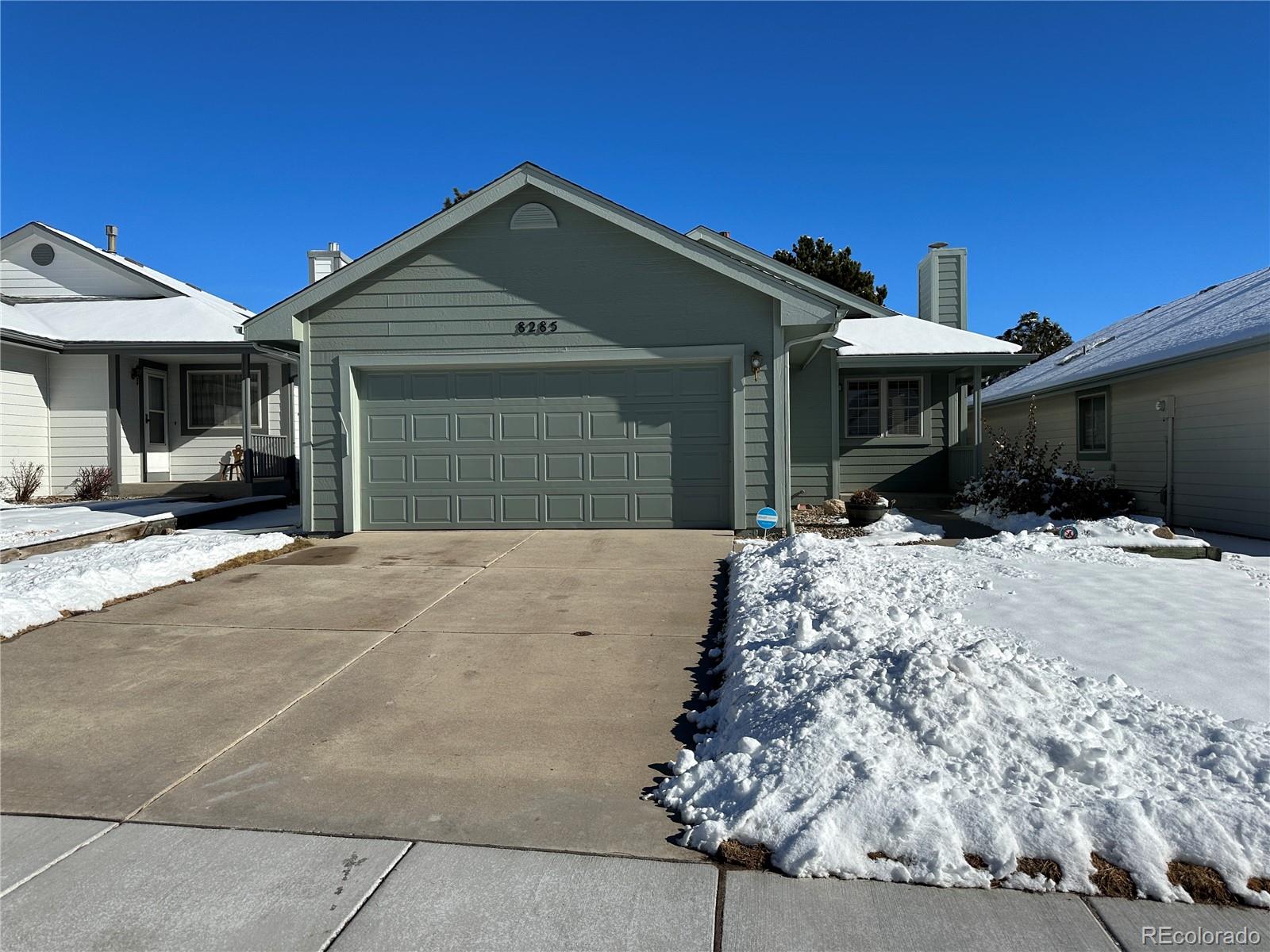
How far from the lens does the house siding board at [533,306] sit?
10.0 metres

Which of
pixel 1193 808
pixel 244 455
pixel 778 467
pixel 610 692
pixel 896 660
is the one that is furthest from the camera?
pixel 244 455

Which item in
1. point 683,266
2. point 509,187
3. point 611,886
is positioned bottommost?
point 611,886

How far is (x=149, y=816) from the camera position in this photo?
10.1 feet

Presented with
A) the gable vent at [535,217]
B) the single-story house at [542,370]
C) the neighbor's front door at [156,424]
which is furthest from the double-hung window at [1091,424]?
the neighbor's front door at [156,424]

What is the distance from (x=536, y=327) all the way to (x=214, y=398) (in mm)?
10133

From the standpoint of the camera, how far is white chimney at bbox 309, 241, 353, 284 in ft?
54.4

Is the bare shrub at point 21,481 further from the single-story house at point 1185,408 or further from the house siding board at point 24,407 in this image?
the single-story house at point 1185,408

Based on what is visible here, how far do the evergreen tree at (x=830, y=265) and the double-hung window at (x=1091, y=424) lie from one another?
16418 millimetres

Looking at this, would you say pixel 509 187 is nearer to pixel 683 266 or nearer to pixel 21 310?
pixel 683 266

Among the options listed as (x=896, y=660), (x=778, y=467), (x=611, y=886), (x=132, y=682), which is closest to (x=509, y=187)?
(x=778, y=467)

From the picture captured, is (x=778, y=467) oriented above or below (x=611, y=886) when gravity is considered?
above

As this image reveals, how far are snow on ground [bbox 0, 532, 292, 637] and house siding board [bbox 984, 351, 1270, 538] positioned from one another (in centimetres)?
1284

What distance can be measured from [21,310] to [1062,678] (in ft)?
65.1

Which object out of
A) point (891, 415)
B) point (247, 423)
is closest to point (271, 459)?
point (247, 423)
